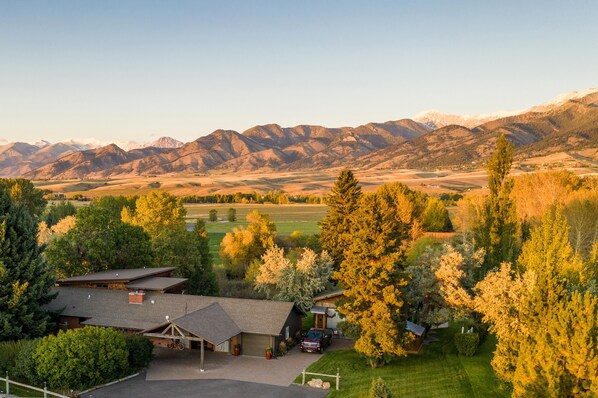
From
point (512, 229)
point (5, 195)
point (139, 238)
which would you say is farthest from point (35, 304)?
point (512, 229)

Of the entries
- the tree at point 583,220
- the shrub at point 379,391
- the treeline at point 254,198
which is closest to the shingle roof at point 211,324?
the shrub at point 379,391

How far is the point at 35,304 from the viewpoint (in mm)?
35938

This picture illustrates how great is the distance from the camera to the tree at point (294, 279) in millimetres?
45625

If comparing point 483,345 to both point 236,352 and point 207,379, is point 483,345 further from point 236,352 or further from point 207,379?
point 207,379

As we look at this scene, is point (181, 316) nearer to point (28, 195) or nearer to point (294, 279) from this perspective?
point (294, 279)

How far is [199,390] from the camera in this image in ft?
95.0

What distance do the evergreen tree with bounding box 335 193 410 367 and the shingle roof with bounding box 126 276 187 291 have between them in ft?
55.5

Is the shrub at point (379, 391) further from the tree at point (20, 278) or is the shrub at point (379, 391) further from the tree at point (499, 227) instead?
the tree at point (499, 227)

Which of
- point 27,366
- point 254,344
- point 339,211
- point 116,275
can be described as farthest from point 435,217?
point 27,366

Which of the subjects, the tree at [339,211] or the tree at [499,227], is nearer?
the tree at [499,227]

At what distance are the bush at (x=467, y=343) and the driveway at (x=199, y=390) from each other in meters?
12.2

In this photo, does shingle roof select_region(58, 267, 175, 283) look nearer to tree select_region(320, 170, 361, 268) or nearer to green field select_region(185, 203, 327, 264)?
tree select_region(320, 170, 361, 268)

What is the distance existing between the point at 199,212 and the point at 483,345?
127048 millimetres

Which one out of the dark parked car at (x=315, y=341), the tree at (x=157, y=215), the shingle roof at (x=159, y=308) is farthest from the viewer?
the tree at (x=157, y=215)
